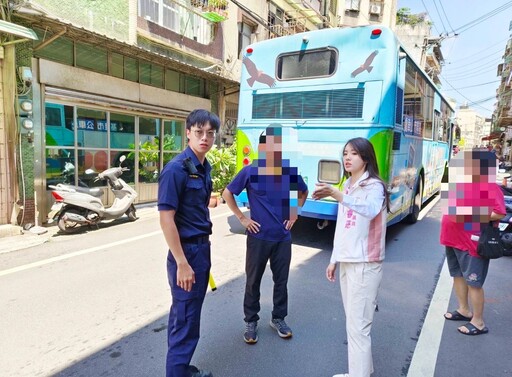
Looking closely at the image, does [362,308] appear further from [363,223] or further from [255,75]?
[255,75]

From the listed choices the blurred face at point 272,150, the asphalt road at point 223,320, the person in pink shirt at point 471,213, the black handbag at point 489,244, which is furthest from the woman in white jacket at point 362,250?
the black handbag at point 489,244

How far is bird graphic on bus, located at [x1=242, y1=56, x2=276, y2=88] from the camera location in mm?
6023

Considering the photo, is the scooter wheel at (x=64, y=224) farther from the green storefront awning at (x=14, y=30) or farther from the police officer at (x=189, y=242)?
the police officer at (x=189, y=242)

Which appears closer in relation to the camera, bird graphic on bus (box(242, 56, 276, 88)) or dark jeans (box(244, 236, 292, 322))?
dark jeans (box(244, 236, 292, 322))

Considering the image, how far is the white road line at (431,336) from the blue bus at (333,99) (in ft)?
6.16

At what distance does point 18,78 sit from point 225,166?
5428 millimetres

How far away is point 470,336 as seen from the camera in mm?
3188

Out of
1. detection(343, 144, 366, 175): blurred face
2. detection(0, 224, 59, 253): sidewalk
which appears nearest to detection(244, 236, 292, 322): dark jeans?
detection(343, 144, 366, 175): blurred face

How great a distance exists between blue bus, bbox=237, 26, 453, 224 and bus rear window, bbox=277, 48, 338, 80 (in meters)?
0.01

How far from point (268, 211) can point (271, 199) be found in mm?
103

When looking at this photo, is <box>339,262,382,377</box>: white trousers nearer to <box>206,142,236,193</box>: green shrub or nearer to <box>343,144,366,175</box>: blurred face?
<box>343,144,366,175</box>: blurred face

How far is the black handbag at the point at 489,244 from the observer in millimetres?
2996

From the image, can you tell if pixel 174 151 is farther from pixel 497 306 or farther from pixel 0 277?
pixel 497 306

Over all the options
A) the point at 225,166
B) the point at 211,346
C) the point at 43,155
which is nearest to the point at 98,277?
the point at 211,346
